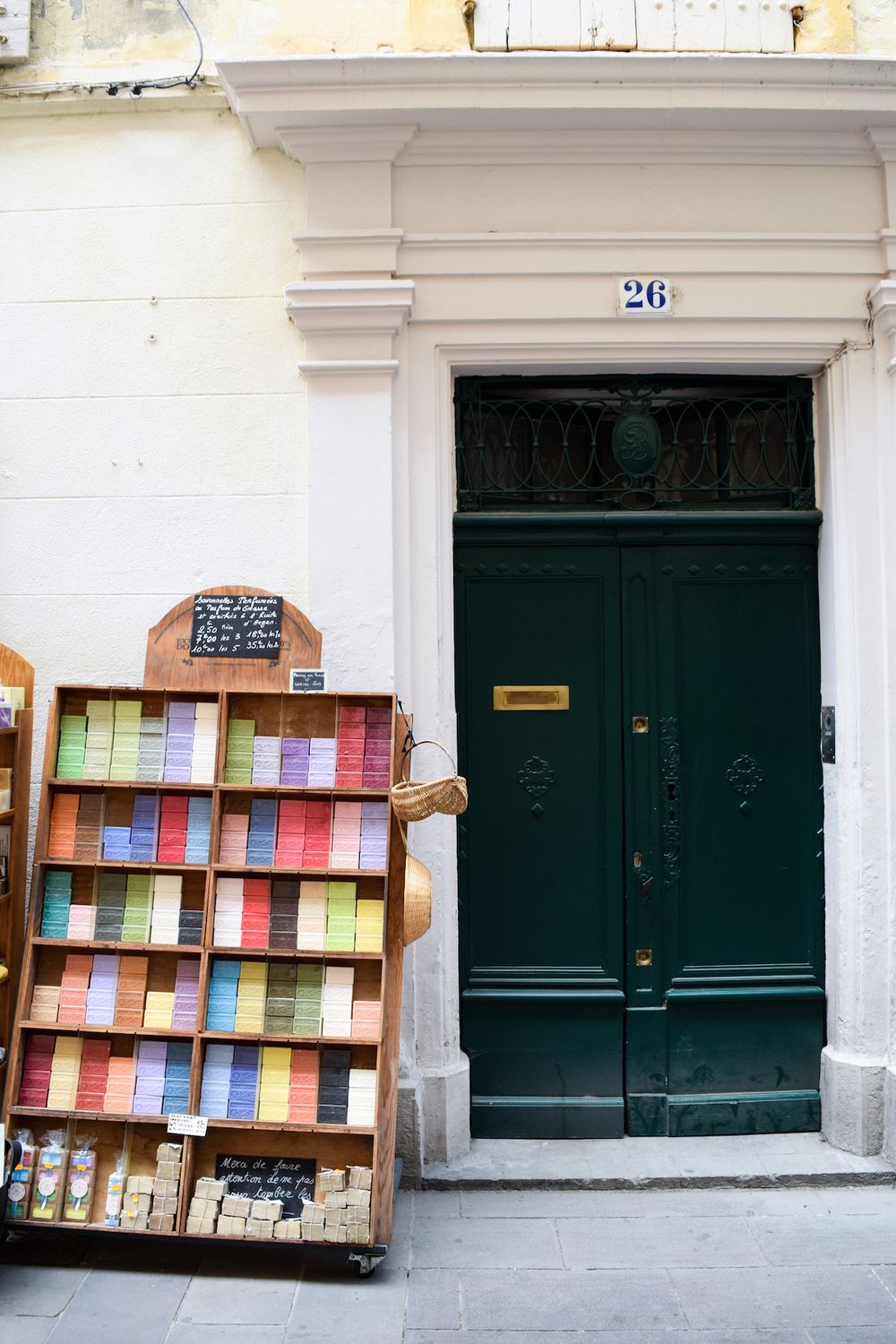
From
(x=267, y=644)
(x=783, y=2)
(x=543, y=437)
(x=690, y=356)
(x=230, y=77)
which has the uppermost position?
(x=783, y=2)

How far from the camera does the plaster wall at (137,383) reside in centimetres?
414

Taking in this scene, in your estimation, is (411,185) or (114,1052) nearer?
(114,1052)

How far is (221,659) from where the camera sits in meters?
3.83

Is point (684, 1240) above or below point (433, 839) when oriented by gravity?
below

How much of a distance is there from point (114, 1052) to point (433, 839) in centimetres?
142

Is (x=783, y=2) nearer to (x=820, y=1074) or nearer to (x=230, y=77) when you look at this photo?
(x=230, y=77)

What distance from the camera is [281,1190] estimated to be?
3.39 m

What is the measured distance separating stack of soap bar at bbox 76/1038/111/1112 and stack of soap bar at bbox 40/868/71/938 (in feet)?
1.34

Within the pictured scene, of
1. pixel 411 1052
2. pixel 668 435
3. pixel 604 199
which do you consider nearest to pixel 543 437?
pixel 668 435

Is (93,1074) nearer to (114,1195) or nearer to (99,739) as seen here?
(114,1195)

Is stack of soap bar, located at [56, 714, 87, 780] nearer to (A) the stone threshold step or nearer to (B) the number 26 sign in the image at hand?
(A) the stone threshold step

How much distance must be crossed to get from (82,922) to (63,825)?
36cm

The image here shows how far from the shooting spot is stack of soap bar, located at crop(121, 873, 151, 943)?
3582 mm

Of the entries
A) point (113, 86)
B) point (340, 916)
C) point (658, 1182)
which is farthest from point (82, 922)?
point (113, 86)
